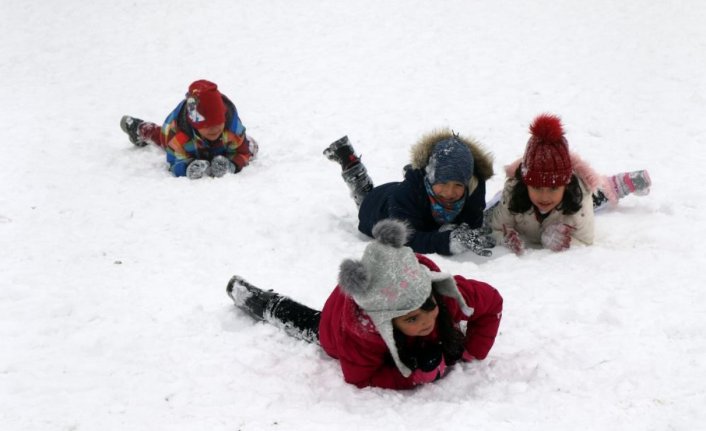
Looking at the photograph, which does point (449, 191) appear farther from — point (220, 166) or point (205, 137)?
point (205, 137)

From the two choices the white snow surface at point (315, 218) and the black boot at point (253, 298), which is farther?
the black boot at point (253, 298)

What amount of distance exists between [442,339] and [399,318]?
1.05ft

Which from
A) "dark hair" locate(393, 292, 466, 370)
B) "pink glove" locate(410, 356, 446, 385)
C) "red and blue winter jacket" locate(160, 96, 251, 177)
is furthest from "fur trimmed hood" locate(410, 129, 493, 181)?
"red and blue winter jacket" locate(160, 96, 251, 177)

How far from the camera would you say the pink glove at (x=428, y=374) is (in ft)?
9.95

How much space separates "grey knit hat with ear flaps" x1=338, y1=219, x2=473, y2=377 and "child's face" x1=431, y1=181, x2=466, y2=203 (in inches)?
61.5

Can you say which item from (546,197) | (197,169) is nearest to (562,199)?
(546,197)

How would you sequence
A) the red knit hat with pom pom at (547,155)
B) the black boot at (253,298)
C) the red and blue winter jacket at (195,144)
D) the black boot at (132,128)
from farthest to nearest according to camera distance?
the black boot at (132,128), the red and blue winter jacket at (195,144), the red knit hat with pom pom at (547,155), the black boot at (253,298)

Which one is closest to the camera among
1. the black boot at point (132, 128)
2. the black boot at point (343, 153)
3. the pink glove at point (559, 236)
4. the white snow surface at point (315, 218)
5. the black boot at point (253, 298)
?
the white snow surface at point (315, 218)

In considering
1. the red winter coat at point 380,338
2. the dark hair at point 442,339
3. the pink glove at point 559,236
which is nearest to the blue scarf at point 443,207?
the pink glove at point 559,236

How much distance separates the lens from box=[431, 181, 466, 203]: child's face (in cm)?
428

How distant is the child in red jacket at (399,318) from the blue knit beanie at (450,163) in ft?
3.96

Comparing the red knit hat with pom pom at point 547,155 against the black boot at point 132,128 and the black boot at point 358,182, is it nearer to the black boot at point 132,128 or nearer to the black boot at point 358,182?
the black boot at point 358,182

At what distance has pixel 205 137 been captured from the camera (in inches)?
240

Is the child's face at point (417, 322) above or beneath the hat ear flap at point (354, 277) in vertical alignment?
beneath
